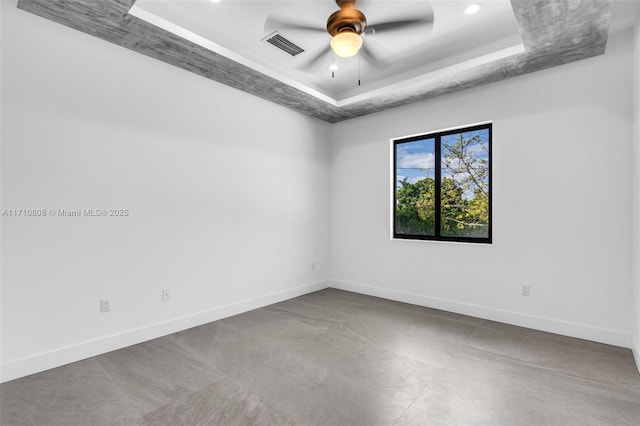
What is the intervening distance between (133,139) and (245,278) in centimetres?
209

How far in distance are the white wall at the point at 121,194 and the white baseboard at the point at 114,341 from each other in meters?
0.01

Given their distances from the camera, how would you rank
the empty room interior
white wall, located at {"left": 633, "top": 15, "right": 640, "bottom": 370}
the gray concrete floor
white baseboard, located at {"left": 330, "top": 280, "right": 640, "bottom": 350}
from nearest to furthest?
1. the gray concrete floor
2. the empty room interior
3. white wall, located at {"left": 633, "top": 15, "right": 640, "bottom": 370}
4. white baseboard, located at {"left": 330, "top": 280, "right": 640, "bottom": 350}

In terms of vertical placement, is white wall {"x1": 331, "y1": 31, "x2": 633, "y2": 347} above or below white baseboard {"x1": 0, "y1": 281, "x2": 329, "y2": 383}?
above

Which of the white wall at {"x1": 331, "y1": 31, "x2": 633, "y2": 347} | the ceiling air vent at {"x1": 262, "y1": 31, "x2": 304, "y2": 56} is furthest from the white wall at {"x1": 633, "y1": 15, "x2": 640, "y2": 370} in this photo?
the ceiling air vent at {"x1": 262, "y1": 31, "x2": 304, "y2": 56}

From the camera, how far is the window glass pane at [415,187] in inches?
178

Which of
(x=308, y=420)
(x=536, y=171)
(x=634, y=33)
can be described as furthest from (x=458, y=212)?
(x=308, y=420)

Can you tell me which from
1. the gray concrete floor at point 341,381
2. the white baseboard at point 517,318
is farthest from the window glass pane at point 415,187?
the gray concrete floor at point 341,381

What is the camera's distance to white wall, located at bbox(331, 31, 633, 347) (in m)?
3.05

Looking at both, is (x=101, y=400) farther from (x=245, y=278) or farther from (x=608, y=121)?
(x=608, y=121)

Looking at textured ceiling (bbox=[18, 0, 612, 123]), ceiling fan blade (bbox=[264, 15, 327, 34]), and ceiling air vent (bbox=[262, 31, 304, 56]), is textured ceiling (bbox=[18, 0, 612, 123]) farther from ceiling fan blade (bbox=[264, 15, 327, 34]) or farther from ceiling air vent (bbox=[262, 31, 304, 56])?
ceiling fan blade (bbox=[264, 15, 327, 34])

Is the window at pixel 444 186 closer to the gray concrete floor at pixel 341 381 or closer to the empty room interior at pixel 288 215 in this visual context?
the empty room interior at pixel 288 215

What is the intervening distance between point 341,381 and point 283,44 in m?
3.27

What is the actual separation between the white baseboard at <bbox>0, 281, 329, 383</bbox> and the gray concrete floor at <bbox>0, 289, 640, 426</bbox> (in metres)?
0.08

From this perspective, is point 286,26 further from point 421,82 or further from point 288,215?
point 288,215
